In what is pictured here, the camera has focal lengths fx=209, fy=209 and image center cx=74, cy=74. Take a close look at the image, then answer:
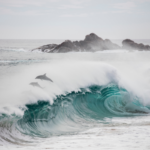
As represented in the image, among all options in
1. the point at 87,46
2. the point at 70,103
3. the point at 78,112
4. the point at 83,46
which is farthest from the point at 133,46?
the point at 78,112

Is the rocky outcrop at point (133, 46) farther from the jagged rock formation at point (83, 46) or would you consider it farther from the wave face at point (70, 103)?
the wave face at point (70, 103)

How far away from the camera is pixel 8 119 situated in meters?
6.23

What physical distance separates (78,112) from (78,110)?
201 mm

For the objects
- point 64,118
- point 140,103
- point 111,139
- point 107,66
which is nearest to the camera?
point 111,139

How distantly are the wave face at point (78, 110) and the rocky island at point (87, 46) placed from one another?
43638mm

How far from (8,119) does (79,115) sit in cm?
280

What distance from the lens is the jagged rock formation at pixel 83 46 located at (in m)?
53.8

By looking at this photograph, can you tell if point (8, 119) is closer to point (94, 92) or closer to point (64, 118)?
point (64, 118)

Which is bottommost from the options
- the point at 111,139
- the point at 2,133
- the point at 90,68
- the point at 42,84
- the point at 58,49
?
the point at 111,139

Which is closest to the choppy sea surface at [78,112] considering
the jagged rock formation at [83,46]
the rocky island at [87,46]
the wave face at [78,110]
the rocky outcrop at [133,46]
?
the wave face at [78,110]

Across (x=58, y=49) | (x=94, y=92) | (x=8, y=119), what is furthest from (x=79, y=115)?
(x=58, y=49)

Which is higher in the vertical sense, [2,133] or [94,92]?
[94,92]

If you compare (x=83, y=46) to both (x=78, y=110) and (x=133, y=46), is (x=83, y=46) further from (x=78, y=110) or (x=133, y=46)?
(x=78, y=110)

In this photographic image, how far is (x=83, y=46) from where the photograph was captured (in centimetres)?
5866
